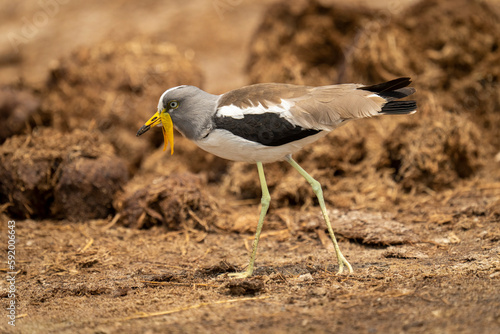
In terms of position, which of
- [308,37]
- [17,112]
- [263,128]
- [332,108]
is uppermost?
[308,37]

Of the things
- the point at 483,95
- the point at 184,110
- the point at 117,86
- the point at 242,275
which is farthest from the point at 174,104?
the point at 483,95

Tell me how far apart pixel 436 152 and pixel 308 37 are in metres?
2.90

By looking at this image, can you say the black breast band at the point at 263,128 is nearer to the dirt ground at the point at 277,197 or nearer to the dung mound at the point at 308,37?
the dirt ground at the point at 277,197

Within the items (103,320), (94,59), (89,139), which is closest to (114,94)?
(94,59)

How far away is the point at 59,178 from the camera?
18.6 feet

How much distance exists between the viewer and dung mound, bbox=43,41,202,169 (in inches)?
278

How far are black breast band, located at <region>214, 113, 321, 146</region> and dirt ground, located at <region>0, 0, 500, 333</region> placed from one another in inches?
40.6

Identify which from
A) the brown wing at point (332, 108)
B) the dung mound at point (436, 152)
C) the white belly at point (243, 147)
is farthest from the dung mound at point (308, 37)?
the white belly at point (243, 147)

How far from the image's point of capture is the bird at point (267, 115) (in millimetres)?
3873

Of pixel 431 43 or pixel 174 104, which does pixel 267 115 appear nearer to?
pixel 174 104

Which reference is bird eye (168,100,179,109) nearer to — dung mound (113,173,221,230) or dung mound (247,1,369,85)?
dung mound (113,173,221,230)

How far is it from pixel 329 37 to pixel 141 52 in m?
2.81

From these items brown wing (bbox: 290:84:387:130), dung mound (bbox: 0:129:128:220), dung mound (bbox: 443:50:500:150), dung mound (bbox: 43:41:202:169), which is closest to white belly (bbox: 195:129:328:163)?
brown wing (bbox: 290:84:387:130)

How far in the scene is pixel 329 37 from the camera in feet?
25.8
